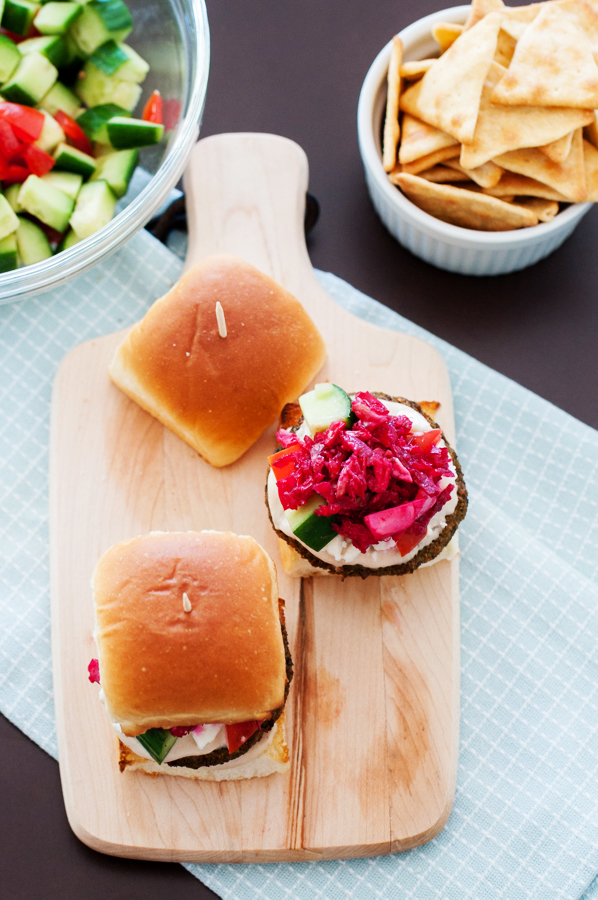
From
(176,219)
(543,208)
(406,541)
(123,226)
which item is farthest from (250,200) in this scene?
(406,541)

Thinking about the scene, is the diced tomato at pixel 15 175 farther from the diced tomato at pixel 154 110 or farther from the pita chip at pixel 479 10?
the pita chip at pixel 479 10

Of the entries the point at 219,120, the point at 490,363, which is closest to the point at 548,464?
the point at 490,363

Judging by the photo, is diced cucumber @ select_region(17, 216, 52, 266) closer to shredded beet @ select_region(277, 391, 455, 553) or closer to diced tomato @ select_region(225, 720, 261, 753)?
shredded beet @ select_region(277, 391, 455, 553)

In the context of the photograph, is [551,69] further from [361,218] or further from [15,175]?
[15,175]

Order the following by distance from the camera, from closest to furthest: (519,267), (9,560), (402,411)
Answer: (402,411) < (9,560) < (519,267)

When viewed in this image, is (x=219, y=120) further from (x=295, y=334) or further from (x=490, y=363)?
(x=490, y=363)

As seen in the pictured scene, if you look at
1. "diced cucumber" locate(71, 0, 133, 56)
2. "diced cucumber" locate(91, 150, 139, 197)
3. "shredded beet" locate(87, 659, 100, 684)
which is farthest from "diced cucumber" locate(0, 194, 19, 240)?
"shredded beet" locate(87, 659, 100, 684)
